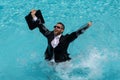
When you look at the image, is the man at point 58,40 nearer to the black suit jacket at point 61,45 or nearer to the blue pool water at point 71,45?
the black suit jacket at point 61,45

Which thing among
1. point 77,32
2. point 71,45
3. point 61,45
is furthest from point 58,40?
point 71,45

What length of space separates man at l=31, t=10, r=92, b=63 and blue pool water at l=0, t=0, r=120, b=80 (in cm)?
71

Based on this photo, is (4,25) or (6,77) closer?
(6,77)

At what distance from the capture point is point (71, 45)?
9.17m

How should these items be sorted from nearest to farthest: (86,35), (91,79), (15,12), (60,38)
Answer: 1. (60,38)
2. (91,79)
3. (86,35)
4. (15,12)

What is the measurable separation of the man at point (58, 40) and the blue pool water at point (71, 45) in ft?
2.33

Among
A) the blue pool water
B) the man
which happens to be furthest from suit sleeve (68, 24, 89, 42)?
the blue pool water

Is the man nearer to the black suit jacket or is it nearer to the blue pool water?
the black suit jacket

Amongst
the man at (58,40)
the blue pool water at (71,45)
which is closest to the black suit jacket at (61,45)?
the man at (58,40)

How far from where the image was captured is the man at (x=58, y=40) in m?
7.12

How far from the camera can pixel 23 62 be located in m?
8.61

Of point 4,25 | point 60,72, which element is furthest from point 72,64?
point 4,25

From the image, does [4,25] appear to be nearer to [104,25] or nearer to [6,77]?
[6,77]

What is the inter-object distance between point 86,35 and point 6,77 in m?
2.61
